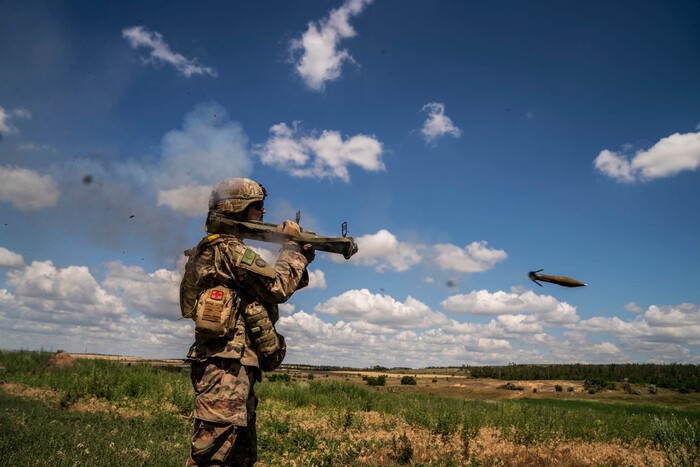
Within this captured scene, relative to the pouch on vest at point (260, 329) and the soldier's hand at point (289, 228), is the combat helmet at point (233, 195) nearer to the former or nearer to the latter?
the soldier's hand at point (289, 228)

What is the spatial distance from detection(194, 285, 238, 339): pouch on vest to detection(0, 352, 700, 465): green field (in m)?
3.25

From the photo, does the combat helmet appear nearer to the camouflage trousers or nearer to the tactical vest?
the tactical vest

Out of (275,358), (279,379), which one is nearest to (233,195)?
(275,358)

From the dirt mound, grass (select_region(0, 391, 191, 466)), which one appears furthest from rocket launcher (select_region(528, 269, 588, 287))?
the dirt mound

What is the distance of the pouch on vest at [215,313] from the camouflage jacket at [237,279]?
0.09 meters

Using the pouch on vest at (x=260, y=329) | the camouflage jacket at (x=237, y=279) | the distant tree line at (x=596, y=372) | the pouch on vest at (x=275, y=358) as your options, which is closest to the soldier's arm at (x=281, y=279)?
the camouflage jacket at (x=237, y=279)

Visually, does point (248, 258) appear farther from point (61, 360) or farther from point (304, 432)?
point (61, 360)

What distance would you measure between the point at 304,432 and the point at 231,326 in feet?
18.0

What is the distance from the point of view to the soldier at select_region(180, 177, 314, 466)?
3295 millimetres

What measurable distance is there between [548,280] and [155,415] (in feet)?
28.6

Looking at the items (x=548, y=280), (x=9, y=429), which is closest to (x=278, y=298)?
(x=548, y=280)

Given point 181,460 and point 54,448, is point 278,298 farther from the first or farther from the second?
point 54,448

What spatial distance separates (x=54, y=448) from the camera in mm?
5633

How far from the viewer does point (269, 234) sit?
4125 mm
